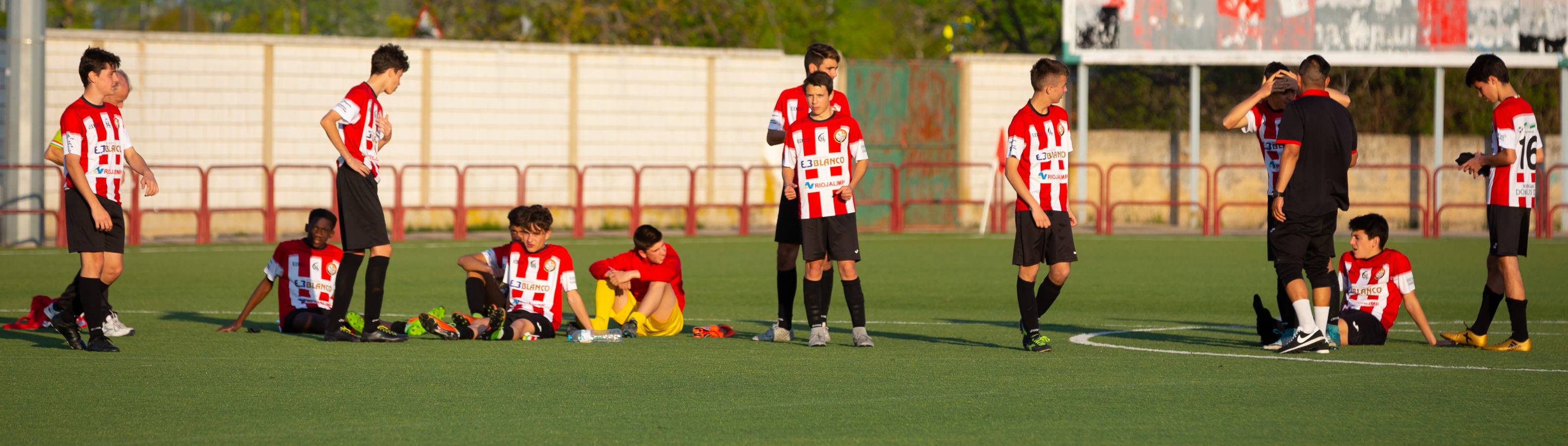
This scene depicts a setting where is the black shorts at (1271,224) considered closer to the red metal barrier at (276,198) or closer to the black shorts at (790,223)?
the black shorts at (790,223)

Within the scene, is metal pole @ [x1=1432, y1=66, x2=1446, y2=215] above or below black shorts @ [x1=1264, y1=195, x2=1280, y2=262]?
above

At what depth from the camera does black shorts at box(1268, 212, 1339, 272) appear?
8336 millimetres

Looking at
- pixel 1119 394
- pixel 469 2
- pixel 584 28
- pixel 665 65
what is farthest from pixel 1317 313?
pixel 469 2

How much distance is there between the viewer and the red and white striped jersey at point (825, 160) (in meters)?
8.48

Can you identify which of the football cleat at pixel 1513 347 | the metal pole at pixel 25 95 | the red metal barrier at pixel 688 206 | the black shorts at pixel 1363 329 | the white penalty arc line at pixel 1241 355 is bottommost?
the white penalty arc line at pixel 1241 355

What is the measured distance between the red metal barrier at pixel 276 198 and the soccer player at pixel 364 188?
9.67m

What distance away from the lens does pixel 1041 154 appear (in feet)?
27.1

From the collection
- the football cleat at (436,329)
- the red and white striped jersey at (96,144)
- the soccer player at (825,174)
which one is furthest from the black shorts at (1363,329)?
the red and white striped jersey at (96,144)

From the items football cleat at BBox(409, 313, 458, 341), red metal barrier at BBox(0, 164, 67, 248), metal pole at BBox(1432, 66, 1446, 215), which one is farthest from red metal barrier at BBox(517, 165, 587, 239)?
metal pole at BBox(1432, 66, 1446, 215)

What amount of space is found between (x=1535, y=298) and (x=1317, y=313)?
16.8 ft

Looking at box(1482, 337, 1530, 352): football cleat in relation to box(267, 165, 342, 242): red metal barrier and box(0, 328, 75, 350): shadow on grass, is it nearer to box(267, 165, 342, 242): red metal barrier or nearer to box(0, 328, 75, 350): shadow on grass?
box(0, 328, 75, 350): shadow on grass

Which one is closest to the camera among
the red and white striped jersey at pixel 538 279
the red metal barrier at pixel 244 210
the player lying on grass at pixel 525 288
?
the player lying on grass at pixel 525 288

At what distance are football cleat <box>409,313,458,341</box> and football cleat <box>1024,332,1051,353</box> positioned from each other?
3.27m

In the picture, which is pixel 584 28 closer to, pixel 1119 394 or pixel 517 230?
pixel 517 230
